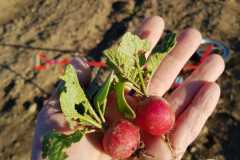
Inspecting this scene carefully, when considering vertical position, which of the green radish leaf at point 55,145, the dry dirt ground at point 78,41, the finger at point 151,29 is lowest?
the dry dirt ground at point 78,41

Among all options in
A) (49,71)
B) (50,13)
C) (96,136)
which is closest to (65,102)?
(96,136)

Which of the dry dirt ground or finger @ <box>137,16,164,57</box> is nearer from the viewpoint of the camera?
finger @ <box>137,16,164,57</box>

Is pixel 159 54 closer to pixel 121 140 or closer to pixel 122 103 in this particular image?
pixel 122 103

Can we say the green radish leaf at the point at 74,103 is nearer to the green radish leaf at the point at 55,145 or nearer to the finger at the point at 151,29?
the green radish leaf at the point at 55,145

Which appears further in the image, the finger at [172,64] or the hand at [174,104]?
the finger at [172,64]

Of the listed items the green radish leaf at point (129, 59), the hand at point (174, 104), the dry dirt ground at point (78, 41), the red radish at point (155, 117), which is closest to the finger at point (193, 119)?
the hand at point (174, 104)

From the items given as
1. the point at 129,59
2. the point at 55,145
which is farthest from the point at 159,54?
the point at 55,145

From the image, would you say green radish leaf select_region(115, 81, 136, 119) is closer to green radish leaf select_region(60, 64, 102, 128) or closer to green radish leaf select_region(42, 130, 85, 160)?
green radish leaf select_region(60, 64, 102, 128)

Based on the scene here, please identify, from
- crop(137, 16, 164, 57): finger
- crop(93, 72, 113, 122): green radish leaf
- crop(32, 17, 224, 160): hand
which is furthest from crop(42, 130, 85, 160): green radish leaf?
crop(137, 16, 164, 57): finger
